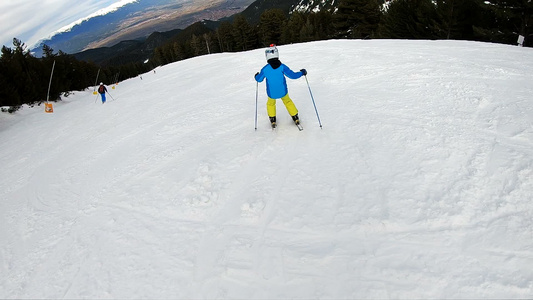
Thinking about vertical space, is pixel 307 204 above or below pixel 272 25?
below

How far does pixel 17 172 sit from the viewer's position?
792 cm

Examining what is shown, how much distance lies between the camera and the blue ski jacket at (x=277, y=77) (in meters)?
5.83

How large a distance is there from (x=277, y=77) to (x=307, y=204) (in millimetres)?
3000

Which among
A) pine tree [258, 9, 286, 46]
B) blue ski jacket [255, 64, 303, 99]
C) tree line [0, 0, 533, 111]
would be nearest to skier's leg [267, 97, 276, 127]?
blue ski jacket [255, 64, 303, 99]

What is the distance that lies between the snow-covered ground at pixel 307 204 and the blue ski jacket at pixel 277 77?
3.01 feet

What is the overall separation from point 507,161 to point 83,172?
28.3 ft

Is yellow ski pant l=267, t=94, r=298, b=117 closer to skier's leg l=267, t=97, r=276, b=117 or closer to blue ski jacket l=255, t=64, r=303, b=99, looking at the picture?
skier's leg l=267, t=97, r=276, b=117

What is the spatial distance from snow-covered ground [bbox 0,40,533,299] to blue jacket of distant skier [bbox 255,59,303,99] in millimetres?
933

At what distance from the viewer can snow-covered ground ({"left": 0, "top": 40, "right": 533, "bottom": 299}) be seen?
3.06 meters

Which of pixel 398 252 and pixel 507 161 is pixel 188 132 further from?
pixel 507 161

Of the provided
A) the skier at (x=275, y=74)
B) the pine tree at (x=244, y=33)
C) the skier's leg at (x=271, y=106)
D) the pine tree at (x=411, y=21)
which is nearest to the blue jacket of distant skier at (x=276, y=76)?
the skier at (x=275, y=74)

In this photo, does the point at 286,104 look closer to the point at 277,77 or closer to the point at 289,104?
the point at 289,104

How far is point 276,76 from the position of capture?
19.1 feet

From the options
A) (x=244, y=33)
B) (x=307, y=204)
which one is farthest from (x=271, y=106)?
(x=244, y=33)
